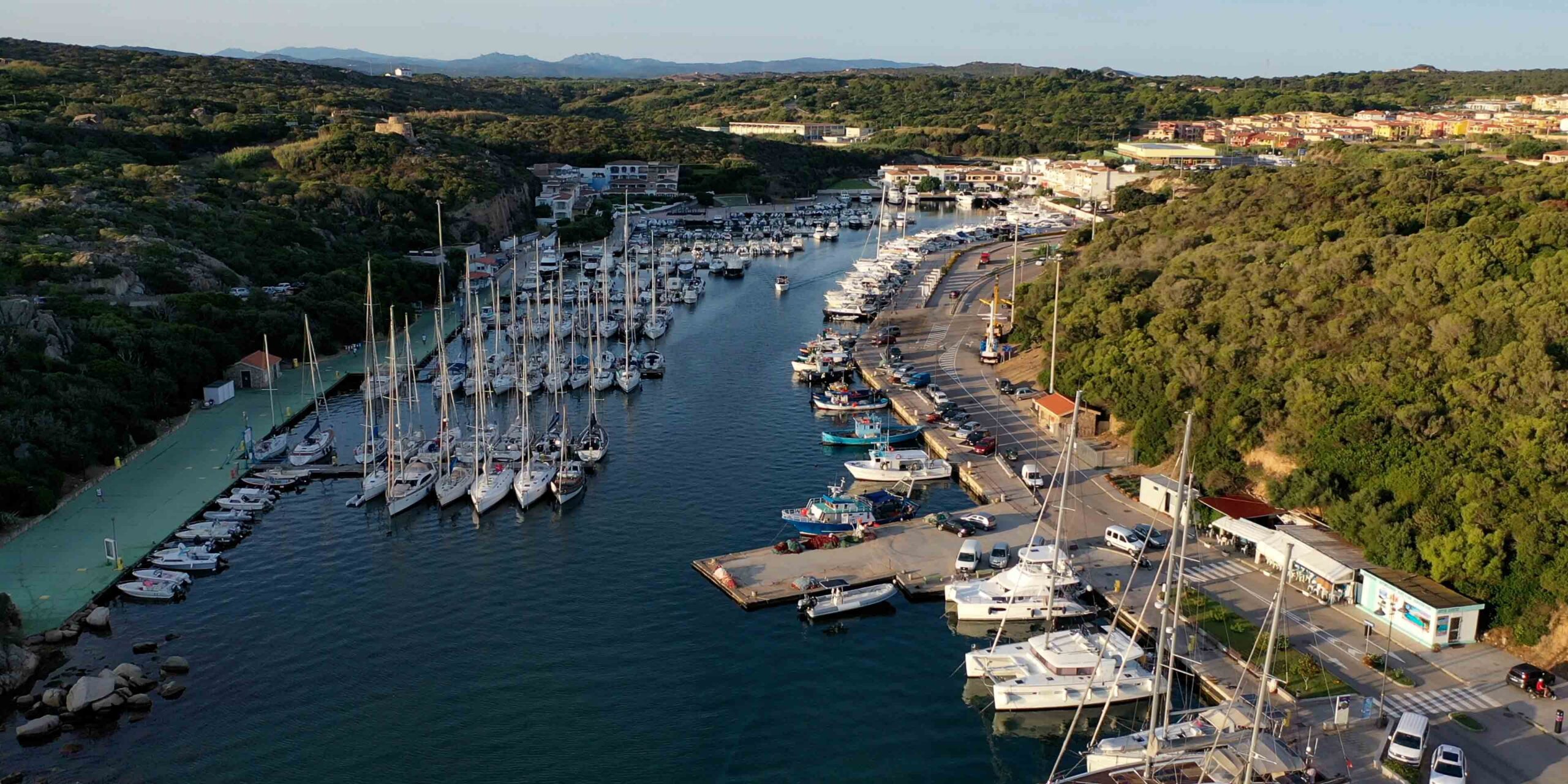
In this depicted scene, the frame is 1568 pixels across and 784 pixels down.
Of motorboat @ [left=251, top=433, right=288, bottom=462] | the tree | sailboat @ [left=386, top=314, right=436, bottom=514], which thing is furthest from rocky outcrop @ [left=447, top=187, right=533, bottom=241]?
the tree

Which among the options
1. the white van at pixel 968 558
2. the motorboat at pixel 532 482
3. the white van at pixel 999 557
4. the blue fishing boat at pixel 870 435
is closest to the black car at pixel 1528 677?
the white van at pixel 999 557

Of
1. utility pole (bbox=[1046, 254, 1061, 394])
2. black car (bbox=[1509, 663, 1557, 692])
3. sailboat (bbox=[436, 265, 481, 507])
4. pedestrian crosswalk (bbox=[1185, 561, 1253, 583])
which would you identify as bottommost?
sailboat (bbox=[436, 265, 481, 507])

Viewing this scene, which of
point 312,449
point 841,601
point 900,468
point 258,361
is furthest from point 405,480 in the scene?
point 841,601

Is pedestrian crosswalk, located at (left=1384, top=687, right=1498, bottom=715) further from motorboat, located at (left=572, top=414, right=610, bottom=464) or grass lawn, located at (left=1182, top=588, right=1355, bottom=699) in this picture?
motorboat, located at (left=572, top=414, right=610, bottom=464)

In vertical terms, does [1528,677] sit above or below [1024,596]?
above

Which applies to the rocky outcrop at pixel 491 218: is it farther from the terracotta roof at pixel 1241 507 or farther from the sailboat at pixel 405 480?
the terracotta roof at pixel 1241 507

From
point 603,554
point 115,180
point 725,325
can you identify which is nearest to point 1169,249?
point 725,325

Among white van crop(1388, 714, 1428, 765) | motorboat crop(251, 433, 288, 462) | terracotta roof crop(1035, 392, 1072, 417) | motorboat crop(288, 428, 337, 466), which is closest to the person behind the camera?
white van crop(1388, 714, 1428, 765)

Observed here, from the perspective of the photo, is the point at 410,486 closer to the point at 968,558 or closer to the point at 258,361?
the point at 258,361
